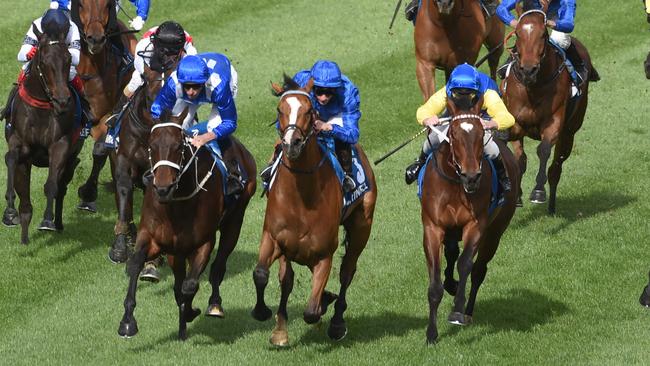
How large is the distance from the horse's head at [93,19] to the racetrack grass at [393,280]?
2.47 m

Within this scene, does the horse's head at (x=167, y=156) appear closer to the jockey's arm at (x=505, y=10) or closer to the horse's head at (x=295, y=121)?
the horse's head at (x=295, y=121)

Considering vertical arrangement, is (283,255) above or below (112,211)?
above

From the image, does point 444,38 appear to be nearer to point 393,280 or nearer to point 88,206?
point 393,280

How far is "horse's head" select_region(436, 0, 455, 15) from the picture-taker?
1925cm

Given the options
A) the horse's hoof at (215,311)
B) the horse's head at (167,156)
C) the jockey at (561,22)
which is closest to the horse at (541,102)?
the jockey at (561,22)

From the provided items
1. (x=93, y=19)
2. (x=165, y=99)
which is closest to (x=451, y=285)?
(x=165, y=99)

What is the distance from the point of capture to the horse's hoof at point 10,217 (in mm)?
18156

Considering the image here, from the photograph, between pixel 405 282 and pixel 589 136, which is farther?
pixel 589 136

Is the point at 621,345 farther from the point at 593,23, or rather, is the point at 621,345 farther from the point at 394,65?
the point at 593,23

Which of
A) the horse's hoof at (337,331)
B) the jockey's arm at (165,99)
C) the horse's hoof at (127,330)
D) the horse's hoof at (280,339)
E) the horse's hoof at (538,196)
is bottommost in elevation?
the horse's hoof at (538,196)

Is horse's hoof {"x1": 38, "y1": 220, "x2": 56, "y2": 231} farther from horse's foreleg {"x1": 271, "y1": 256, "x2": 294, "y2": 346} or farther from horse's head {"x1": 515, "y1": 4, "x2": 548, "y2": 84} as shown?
horse's head {"x1": 515, "y1": 4, "x2": 548, "y2": 84}

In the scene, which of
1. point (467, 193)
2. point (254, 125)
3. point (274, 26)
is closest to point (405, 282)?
point (467, 193)

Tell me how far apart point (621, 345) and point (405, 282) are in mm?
3148

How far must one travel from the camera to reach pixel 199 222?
43.8 ft
